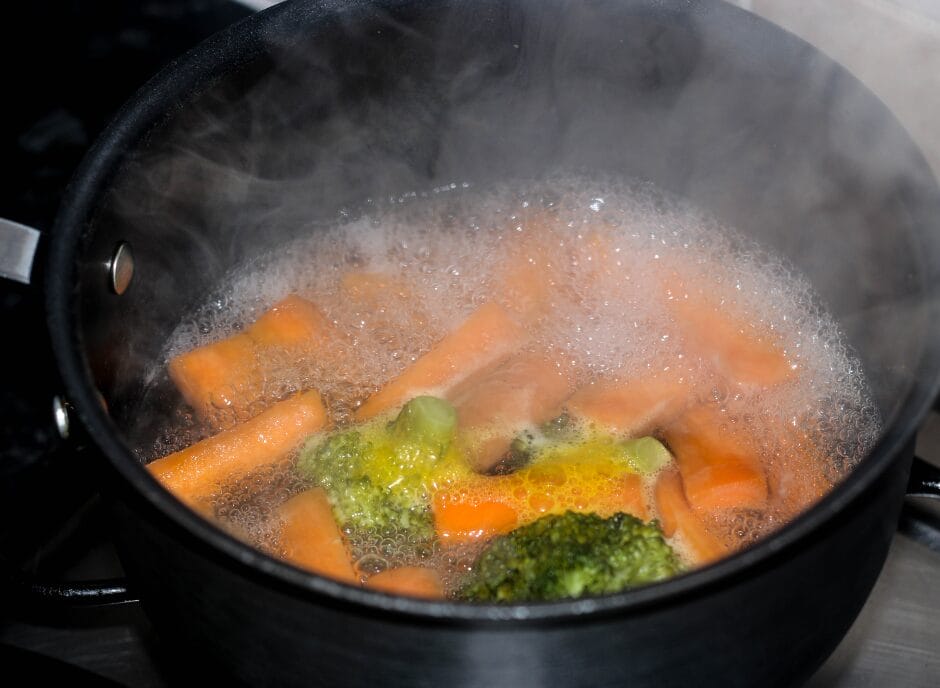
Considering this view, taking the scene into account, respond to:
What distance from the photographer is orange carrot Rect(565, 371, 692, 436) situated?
1367 mm

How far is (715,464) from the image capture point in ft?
4.31

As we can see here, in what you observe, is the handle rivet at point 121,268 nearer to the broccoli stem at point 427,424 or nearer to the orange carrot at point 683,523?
the broccoli stem at point 427,424

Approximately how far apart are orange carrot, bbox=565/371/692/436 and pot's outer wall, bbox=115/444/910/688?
0.39m

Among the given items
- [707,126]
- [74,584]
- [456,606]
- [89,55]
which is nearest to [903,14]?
[707,126]

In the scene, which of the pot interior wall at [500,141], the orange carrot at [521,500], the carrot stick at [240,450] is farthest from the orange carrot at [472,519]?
the pot interior wall at [500,141]

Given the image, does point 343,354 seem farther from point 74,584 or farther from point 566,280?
point 74,584

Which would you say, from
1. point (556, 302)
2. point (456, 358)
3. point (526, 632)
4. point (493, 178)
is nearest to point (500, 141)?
point (493, 178)

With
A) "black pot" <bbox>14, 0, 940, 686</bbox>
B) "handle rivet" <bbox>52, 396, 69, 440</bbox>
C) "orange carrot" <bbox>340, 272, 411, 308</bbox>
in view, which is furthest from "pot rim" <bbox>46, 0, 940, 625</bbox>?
"orange carrot" <bbox>340, 272, 411, 308</bbox>

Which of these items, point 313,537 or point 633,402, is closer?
point 313,537

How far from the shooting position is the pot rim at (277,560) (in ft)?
2.61

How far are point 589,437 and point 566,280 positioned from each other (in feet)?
1.13

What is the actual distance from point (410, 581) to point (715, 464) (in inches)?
16.4

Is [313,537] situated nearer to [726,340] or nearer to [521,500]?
[521,500]

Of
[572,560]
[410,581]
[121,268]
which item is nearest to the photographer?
[572,560]
